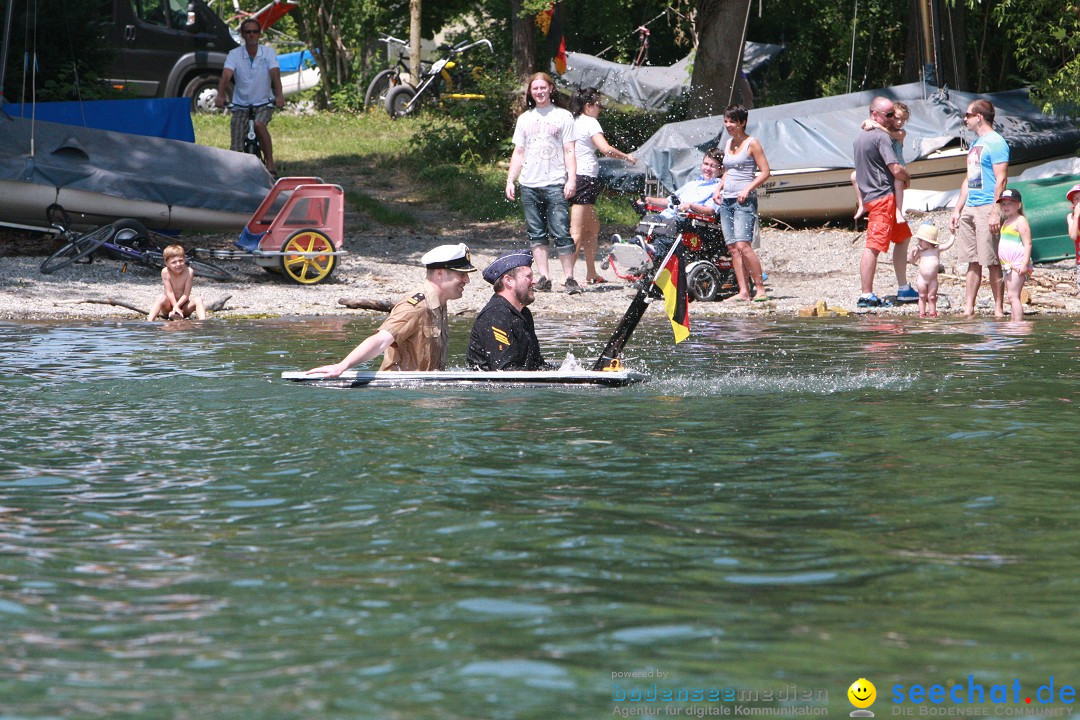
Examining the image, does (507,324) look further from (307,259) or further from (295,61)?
(295,61)

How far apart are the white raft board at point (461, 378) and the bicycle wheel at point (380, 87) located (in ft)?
75.1

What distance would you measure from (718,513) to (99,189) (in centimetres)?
1174

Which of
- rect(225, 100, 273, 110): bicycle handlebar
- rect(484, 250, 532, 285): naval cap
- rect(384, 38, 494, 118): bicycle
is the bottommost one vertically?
rect(484, 250, 532, 285): naval cap

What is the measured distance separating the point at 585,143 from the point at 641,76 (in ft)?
47.5

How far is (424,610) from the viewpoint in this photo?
4918 mm

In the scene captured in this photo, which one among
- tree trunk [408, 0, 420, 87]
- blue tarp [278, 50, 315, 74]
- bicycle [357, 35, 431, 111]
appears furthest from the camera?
blue tarp [278, 50, 315, 74]

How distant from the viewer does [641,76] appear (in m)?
29.2

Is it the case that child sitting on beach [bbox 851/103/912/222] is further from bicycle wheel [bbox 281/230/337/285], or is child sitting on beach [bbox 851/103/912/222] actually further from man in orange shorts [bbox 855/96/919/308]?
bicycle wheel [bbox 281/230/337/285]

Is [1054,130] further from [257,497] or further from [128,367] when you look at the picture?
[257,497]

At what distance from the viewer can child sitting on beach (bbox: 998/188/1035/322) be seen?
1366 centimetres

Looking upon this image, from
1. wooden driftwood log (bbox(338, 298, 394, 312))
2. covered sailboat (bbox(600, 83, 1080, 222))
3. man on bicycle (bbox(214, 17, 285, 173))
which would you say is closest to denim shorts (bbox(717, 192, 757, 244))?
wooden driftwood log (bbox(338, 298, 394, 312))

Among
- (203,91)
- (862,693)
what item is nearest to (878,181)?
(862,693)

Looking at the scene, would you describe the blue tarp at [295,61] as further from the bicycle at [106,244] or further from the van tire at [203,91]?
the bicycle at [106,244]

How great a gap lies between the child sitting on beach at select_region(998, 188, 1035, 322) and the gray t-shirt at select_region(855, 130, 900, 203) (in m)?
1.20
